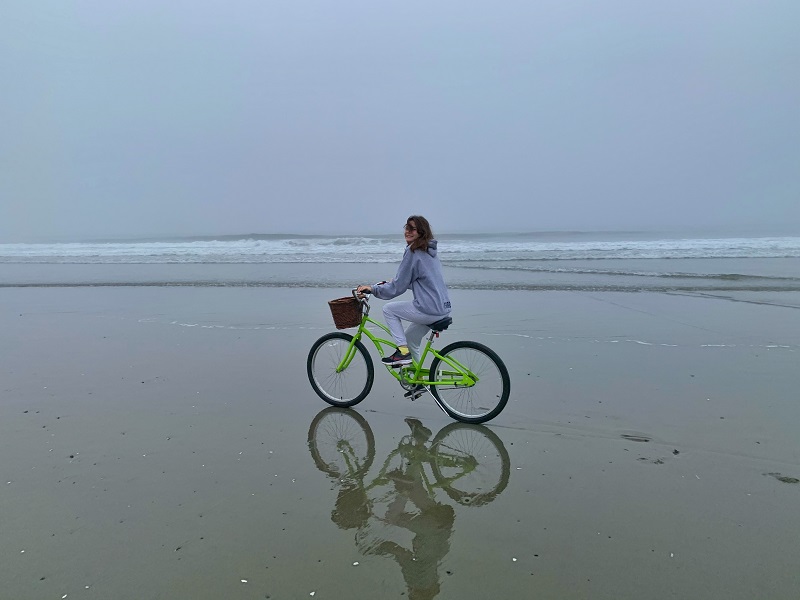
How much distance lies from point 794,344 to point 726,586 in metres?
6.19

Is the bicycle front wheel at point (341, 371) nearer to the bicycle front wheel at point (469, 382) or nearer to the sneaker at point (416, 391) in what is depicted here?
the sneaker at point (416, 391)

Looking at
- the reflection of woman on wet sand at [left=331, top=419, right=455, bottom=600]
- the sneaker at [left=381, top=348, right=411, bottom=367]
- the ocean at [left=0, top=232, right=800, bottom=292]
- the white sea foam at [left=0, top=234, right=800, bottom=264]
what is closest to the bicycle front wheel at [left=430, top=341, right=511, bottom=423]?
the sneaker at [left=381, top=348, right=411, bottom=367]

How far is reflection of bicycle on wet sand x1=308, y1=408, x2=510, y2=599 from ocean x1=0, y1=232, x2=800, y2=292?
30.9ft

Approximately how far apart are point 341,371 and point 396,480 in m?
1.91

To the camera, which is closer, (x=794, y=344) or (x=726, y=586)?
(x=726, y=586)

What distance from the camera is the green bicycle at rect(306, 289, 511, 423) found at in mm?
5004

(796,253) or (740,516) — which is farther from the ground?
(796,253)

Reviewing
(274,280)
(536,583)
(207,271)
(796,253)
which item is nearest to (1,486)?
(536,583)

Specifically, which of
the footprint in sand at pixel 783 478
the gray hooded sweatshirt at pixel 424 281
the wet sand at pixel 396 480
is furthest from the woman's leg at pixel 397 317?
the footprint in sand at pixel 783 478

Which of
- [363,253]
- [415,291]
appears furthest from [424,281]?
[363,253]

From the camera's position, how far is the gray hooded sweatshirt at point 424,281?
5.01 meters

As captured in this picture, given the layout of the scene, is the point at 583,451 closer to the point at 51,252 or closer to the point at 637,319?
the point at 637,319

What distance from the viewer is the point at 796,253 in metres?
22.9

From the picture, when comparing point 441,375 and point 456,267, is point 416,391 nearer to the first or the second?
point 441,375
